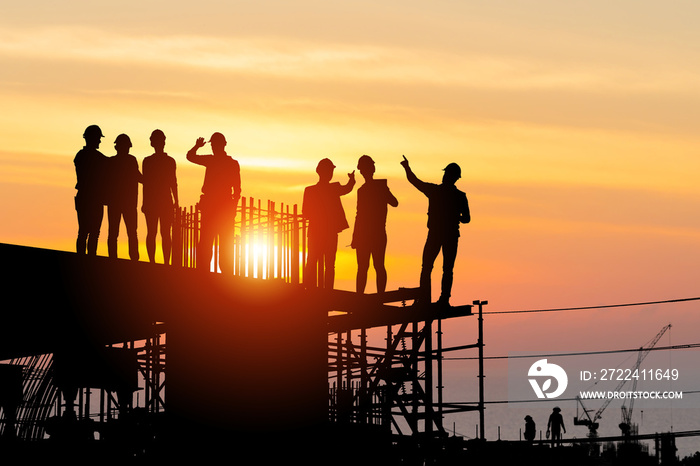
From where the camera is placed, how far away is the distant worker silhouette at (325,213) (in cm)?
2198

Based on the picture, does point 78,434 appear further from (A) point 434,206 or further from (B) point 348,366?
(A) point 434,206

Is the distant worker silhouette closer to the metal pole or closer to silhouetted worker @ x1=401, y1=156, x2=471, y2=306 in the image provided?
silhouetted worker @ x1=401, y1=156, x2=471, y2=306

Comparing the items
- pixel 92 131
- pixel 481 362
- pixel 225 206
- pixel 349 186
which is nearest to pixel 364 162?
pixel 349 186

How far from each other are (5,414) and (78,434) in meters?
7.05

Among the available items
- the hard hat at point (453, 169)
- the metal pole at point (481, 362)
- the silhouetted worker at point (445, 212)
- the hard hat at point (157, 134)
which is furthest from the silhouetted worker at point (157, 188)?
the metal pole at point (481, 362)

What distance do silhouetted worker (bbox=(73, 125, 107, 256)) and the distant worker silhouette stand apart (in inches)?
174

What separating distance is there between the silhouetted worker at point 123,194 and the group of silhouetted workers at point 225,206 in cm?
2

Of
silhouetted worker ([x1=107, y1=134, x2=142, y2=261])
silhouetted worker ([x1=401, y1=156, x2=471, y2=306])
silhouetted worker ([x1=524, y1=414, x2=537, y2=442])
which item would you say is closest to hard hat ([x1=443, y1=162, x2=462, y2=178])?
silhouetted worker ([x1=401, y1=156, x2=471, y2=306])

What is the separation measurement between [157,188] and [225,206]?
3.98ft

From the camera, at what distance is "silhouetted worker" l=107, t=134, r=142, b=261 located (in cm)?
1912

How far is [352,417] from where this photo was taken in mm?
26578

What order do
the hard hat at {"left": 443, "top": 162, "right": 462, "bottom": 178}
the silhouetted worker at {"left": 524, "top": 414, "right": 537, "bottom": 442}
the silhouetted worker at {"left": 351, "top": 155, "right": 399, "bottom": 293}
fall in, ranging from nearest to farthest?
the silhouetted worker at {"left": 351, "top": 155, "right": 399, "bottom": 293}
the hard hat at {"left": 443, "top": 162, "right": 462, "bottom": 178}
the silhouetted worker at {"left": 524, "top": 414, "right": 537, "bottom": 442}

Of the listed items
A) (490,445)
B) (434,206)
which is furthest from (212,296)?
(490,445)

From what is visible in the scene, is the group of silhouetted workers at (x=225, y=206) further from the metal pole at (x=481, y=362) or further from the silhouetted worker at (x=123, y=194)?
the metal pole at (x=481, y=362)
